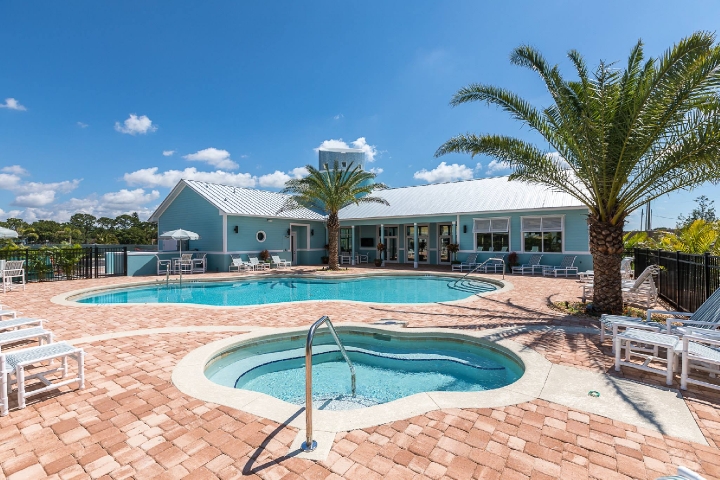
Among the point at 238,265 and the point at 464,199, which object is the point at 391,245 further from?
the point at 238,265

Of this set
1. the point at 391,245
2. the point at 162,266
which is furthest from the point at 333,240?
the point at 162,266

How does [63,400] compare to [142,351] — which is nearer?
[63,400]

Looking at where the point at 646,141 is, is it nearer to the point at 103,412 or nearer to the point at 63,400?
the point at 103,412

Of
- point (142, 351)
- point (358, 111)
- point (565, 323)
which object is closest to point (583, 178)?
point (565, 323)

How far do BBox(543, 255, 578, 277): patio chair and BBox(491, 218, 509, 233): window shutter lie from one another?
3044 millimetres

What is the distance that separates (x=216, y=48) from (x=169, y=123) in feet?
29.4

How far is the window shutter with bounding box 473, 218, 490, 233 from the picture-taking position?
62.2 feet

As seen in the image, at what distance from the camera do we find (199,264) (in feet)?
62.2

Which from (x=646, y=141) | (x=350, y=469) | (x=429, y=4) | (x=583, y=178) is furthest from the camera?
(x=429, y=4)

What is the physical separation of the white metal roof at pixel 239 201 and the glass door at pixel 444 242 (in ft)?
27.5

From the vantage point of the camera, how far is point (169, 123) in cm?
2112

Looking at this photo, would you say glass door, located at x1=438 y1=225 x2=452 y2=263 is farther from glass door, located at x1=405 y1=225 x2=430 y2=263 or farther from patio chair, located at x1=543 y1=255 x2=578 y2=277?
patio chair, located at x1=543 y1=255 x2=578 y2=277

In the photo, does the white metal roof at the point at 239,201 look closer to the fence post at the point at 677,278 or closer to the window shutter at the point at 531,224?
the window shutter at the point at 531,224

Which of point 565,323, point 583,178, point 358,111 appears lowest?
point 565,323
